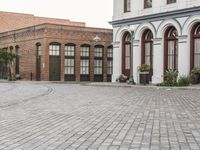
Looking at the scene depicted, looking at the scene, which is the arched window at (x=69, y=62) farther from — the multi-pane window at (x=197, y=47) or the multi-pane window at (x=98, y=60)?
the multi-pane window at (x=197, y=47)

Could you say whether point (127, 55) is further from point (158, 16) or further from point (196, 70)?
point (196, 70)

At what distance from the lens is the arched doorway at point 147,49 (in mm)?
35375

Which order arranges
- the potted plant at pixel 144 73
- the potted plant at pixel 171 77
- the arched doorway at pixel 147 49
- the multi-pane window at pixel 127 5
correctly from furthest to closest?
the multi-pane window at pixel 127 5 → the arched doorway at pixel 147 49 → the potted plant at pixel 144 73 → the potted plant at pixel 171 77

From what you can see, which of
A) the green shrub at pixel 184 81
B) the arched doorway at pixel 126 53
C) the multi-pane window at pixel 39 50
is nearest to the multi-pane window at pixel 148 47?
the arched doorway at pixel 126 53

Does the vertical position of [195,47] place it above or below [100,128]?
above

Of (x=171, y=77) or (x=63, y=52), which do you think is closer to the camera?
(x=171, y=77)

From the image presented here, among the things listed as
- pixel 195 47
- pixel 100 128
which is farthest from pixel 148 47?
pixel 100 128

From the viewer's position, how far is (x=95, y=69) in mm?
48969

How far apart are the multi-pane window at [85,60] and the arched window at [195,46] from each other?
17.9 meters

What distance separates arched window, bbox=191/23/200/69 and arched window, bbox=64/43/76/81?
17866 mm

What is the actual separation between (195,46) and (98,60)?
1868 cm

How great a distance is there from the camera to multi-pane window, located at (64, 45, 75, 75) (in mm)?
46938

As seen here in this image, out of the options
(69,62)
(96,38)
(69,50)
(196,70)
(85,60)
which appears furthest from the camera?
(85,60)

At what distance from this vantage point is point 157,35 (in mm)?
33656
